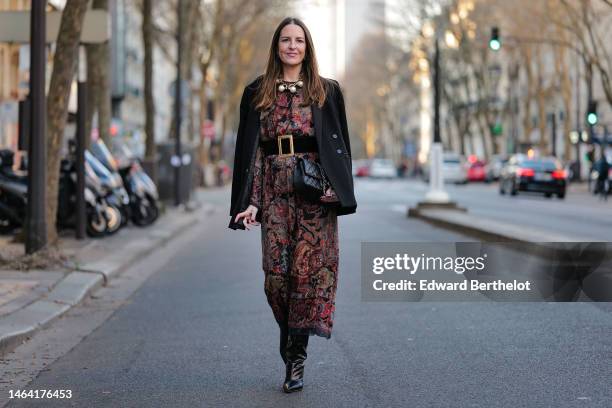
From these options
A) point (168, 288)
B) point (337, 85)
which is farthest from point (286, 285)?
point (168, 288)

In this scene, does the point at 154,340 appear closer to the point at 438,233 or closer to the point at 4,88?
the point at 438,233

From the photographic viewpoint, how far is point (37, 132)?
1218 cm

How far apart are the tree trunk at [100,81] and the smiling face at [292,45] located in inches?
561

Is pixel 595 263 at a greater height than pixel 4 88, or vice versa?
pixel 4 88

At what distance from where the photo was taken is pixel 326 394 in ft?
19.2

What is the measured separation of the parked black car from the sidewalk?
23538 mm

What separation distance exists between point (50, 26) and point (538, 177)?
2827 centimetres

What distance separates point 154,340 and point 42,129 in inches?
192

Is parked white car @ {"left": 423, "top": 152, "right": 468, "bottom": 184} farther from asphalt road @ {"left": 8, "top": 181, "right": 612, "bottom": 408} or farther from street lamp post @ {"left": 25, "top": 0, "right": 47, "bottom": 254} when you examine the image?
asphalt road @ {"left": 8, "top": 181, "right": 612, "bottom": 408}

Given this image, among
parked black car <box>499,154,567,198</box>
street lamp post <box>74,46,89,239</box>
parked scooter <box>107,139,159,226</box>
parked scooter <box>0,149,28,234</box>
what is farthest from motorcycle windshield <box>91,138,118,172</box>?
parked black car <box>499,154,567,198</box>

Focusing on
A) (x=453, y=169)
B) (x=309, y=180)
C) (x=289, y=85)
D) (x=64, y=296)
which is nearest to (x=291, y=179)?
(x=309, y=180)

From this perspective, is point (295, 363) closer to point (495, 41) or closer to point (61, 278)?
point (61, 278)

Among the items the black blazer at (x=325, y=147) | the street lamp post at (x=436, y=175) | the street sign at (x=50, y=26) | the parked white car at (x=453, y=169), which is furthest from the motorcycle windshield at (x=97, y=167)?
the parked white car at (x=453, y=169)

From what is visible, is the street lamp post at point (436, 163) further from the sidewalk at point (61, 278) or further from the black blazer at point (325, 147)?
the black blazer at point (325, 147)
